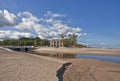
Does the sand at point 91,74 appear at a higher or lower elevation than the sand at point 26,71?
lower

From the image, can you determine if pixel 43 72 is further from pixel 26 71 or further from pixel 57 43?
pixel 57 43

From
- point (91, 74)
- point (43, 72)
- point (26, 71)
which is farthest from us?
point (91, 74)

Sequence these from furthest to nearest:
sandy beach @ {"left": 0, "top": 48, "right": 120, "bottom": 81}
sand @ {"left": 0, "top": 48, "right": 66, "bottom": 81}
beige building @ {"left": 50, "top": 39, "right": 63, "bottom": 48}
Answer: beige building @ {"left": 50, "top": 39, "right": 63, "bottom": 48}
sandy beach @ {"left": 0, "top": 48, "right": 120, "bottom": 81}
sand @ {"left": 0, "top": 48, "right": 66, "bottom": 81}

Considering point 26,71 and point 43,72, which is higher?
point 26,71

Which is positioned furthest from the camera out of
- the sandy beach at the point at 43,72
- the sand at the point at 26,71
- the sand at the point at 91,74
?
the sand at the point at 91,74

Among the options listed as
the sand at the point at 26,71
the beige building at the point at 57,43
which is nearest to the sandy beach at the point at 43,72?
the sand at the point at 26,71

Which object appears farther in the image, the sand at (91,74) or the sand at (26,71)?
the sand at (91,74)

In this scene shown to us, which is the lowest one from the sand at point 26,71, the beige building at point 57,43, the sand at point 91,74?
the sand at point 91,74

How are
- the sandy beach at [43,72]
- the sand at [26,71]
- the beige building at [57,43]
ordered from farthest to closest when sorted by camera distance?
the beige building at [57,43]
the sandy beach at [43,72]
the sand at [26,71]

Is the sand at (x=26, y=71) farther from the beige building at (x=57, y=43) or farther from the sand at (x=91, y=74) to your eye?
the beige building at (x=57, y=43)

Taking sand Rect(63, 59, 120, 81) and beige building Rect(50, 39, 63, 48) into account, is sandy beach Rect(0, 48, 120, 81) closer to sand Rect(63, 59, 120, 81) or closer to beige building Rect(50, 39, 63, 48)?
sand Rect(63, 59, 120, 81)

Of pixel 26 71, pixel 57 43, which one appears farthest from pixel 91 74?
pixel 57 43

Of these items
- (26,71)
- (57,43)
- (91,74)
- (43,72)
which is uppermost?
(57,43)

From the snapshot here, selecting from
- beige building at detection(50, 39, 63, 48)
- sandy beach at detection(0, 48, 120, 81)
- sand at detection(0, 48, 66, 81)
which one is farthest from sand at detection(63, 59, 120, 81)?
beige building at detection(50, 39, 63, 48)
